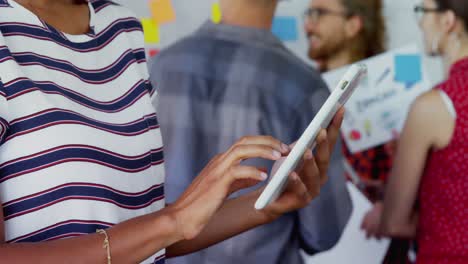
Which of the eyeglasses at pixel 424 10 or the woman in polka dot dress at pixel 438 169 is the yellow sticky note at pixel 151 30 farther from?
the woman in polka dot dress at pixel 438 169

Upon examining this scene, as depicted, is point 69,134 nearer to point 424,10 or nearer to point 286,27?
point 424,10

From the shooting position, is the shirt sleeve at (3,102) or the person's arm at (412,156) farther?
the person's arm at (412,156)

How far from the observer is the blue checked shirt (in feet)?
6.14

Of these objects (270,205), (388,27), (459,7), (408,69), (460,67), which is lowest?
(408,69)

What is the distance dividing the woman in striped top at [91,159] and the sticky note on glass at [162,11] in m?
2.02

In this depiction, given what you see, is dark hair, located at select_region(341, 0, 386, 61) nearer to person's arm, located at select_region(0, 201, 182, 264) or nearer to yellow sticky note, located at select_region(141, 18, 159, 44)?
yellow sticky note, located at select_region(141, 18, 159, 44)

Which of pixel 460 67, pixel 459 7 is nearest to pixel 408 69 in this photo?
pixel 459 7

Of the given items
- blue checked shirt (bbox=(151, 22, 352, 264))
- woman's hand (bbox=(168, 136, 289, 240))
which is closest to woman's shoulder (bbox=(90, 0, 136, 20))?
woman's hand (bbox=(168, 136, 289, 240))

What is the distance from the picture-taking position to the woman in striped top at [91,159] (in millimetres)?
889

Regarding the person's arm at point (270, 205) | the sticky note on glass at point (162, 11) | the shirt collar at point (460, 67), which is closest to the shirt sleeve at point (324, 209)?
the shirt collar at point (460, 67)

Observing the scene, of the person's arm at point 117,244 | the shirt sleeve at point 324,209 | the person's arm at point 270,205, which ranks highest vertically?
the person's arm at point 117,244

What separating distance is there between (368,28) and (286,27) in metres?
0.36

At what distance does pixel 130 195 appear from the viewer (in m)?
1.07

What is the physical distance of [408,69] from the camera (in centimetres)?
297
